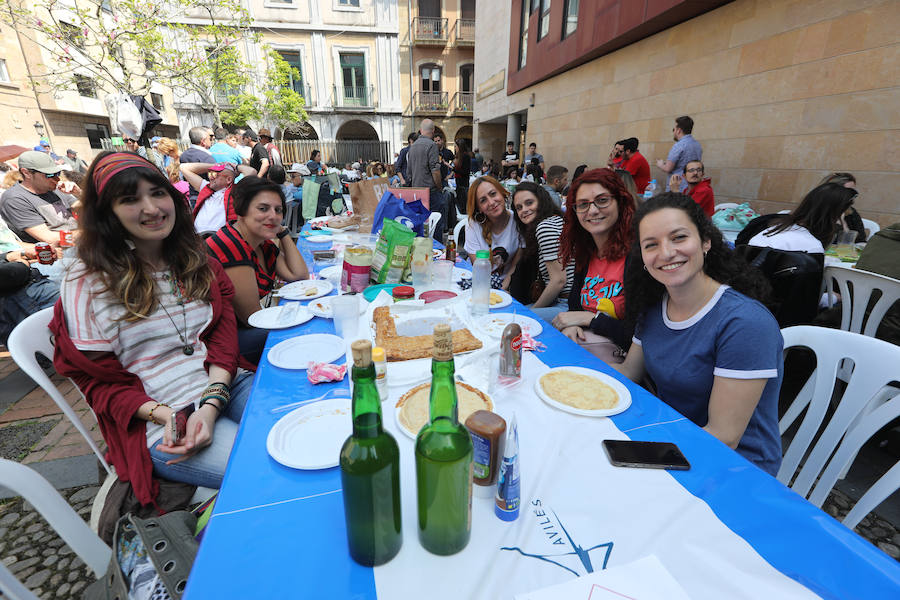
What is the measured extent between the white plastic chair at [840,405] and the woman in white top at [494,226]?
211cm

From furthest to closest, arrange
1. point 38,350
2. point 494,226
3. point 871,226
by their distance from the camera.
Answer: point 871,226
point 494,226
point 38,350

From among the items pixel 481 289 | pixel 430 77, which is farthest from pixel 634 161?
pixel 430 77

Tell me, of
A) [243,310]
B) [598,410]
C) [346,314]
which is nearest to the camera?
[598,410]

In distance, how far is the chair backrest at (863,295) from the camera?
225 cm

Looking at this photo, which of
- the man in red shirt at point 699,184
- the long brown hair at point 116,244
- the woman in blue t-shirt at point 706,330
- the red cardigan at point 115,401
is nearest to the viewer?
the woman in blue t-shirt at point 706,330

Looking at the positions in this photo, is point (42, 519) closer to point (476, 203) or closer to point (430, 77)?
point (476, 203)

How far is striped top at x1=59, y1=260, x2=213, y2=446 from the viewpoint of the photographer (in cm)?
141

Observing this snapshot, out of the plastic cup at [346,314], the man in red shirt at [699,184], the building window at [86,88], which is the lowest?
the plastic cup at [346,314]

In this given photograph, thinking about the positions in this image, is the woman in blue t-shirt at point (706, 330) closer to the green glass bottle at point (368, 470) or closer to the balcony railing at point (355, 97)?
the green glass bottle at point (368, 470)

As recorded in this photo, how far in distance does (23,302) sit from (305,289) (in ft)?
8.09

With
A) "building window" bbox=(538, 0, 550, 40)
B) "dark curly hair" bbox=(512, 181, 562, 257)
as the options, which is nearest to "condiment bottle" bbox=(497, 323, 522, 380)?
"dark curly hair" bbox=(512, 181, 562, 257)

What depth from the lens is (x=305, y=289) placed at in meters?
2.38

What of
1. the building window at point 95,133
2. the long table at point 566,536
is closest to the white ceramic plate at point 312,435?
the long table at point 566,536

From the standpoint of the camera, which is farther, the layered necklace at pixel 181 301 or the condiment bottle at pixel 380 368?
the layered necklace at pixel 181 301
